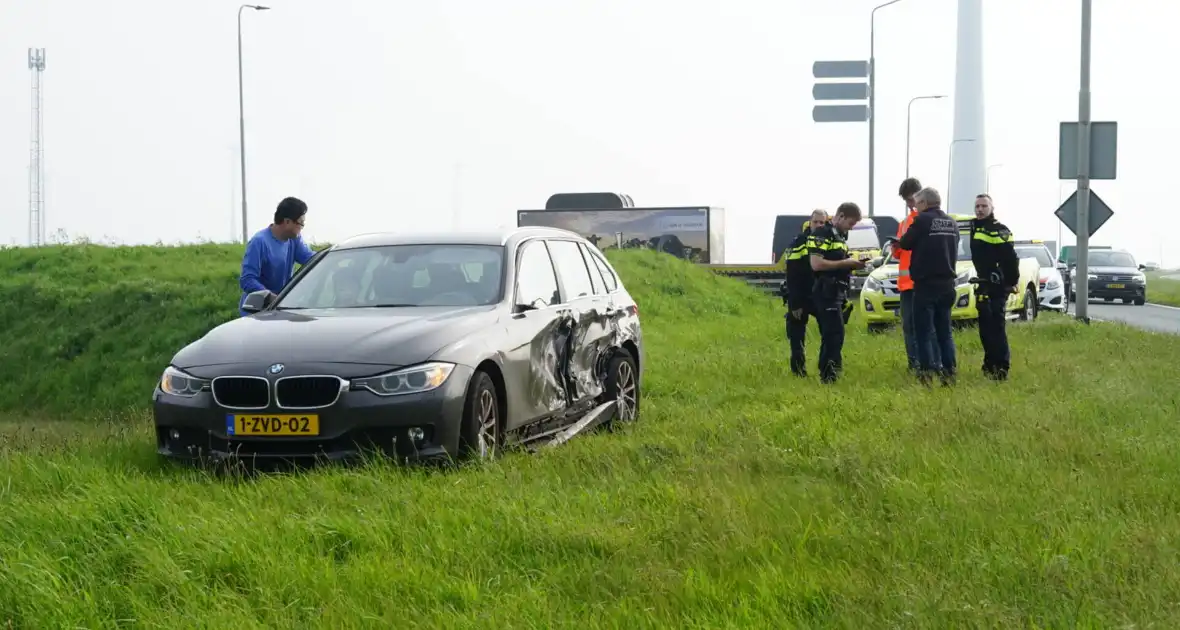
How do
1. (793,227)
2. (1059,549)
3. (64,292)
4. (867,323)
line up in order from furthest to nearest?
(793,227)
(64,292)
(867,323)
(1059,549)

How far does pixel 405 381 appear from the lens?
7.20 meters

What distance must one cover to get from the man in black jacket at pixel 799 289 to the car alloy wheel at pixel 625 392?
3.33 meters

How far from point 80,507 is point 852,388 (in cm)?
713

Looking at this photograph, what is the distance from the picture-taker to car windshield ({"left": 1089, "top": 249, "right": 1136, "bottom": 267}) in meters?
40.1

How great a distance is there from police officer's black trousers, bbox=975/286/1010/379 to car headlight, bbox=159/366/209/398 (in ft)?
26.4

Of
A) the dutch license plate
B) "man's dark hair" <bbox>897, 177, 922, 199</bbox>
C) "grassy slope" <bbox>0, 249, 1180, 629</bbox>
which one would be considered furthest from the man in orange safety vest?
the dutch license plate

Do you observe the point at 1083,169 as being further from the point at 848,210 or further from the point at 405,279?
the point at 405,279

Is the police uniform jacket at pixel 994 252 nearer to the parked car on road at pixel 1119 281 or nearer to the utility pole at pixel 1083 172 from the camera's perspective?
the utility pole at pixel 1083 172

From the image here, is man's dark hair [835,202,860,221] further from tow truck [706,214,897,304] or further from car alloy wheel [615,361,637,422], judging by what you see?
tow truck [706,214,897,304]

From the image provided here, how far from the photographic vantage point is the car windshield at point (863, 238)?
35.9m

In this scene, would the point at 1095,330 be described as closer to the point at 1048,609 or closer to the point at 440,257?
the point at 440,257

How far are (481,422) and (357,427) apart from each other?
742 mm

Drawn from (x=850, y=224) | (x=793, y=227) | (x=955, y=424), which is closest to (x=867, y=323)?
(x=850, y=224)

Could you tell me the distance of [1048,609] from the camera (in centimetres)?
465
